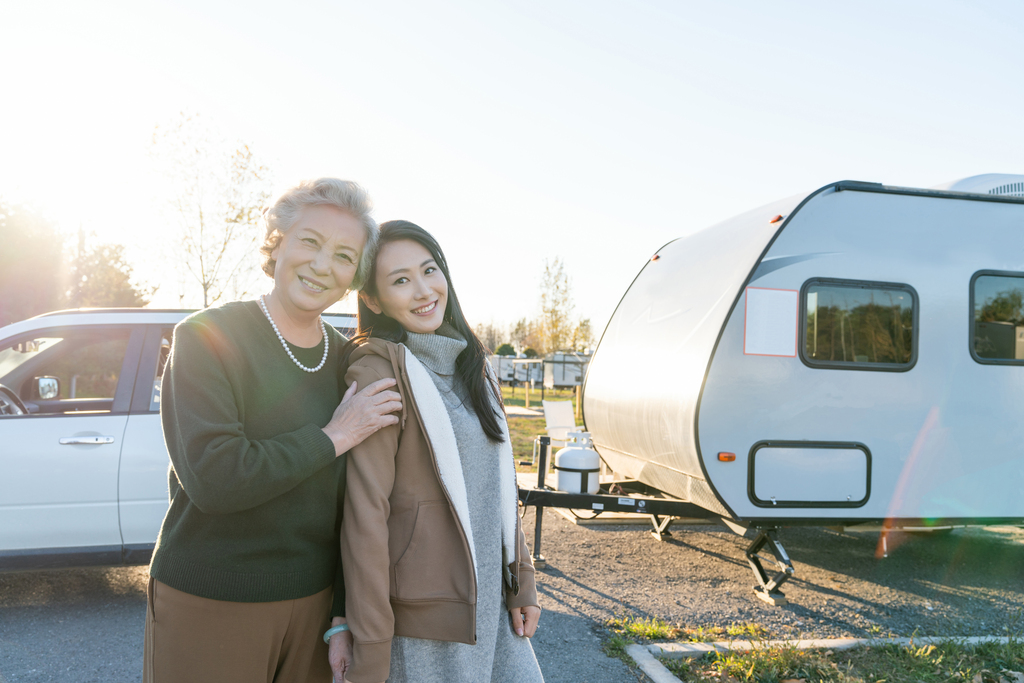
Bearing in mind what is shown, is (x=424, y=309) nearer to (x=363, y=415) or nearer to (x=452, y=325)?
(x=452, y=325)

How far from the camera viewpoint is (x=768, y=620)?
4.29 metres

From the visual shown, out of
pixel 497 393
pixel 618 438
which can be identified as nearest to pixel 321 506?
pixel 497 393

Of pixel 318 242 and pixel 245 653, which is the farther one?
pixel 318 242

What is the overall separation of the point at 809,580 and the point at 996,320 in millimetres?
2434

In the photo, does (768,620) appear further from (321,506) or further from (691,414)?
(321,506)

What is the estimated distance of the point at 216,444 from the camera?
1.48 metres

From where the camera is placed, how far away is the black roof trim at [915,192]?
468cm

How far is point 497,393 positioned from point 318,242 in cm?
74

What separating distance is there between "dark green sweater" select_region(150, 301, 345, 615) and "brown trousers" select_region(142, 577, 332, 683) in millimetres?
36

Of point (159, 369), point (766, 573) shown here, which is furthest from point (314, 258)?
point (766, 573)

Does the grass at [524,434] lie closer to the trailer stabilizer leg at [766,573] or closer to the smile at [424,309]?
the trailer stabilizer leg at [766,573]

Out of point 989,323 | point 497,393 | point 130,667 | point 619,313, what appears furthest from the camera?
point 619,313

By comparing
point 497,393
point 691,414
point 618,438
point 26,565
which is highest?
point 497,393

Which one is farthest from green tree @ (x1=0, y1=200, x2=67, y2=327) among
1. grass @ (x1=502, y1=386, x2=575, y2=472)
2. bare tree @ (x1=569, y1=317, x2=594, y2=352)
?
bare tree @ (x1=569, y1=317, x2=594, y2=352)
